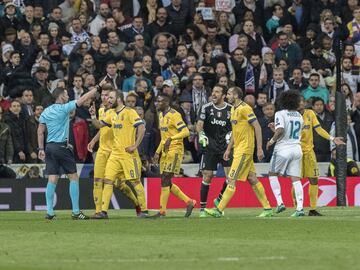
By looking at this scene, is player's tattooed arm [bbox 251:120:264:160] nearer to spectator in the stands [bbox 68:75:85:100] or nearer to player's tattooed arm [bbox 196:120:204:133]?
player's tattooed arm [bbox 196:120:204:133]

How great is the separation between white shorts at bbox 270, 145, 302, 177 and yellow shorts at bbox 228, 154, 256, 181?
0.53 metres

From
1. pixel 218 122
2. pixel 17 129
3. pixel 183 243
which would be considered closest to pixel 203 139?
pixel 218 122

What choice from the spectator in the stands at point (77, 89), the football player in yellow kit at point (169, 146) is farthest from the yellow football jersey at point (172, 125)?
the spectator in the stands at point (77, 89)

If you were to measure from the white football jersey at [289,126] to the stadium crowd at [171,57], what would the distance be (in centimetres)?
522

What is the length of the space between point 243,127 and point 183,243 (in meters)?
6.67

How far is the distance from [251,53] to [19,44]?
18.8 ft

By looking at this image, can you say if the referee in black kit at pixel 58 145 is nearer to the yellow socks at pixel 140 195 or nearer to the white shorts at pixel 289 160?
the yellow socks at pixel 140 195

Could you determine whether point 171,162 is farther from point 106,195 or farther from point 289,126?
point 289,126

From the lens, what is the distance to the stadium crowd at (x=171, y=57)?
2800cm

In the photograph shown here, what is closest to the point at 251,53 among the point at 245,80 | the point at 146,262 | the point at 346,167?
the point at 245,80

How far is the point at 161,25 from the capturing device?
103 ft

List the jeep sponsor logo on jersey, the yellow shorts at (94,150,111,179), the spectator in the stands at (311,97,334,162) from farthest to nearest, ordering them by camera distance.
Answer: the spectator in the stands at (311,97,334,162) → the jeep sponsor logo on jersey → the yellow shorts at (94,150,111,179)

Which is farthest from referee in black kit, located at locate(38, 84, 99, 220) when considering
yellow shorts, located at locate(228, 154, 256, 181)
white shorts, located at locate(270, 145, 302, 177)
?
white shorts, located at locate(270, 145, 302, 177)

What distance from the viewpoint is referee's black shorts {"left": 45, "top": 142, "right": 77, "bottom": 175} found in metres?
21.8
